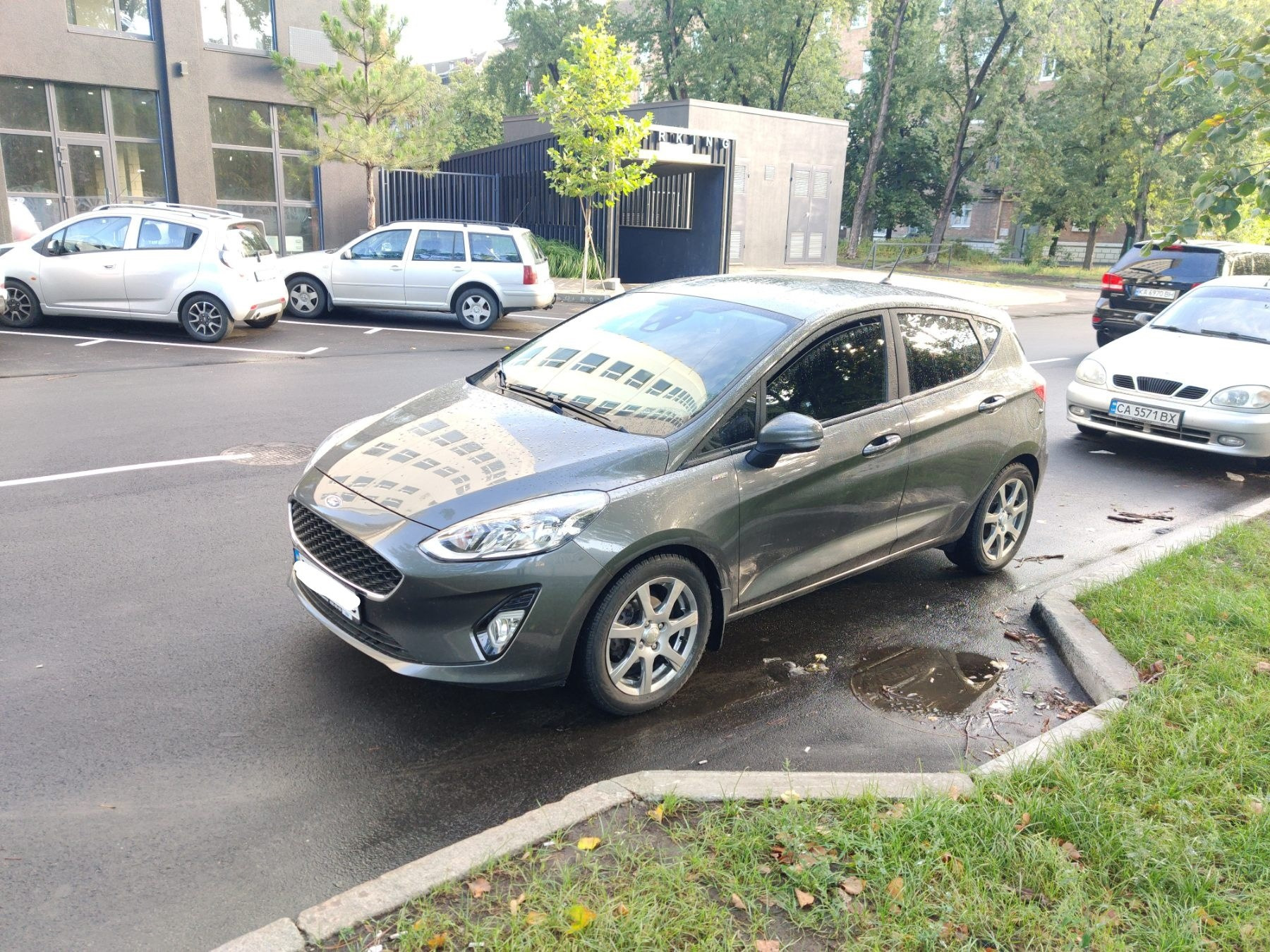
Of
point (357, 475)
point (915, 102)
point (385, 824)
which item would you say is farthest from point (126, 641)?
point (915, 102)

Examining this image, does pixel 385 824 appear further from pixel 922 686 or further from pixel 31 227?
pixel 31 227

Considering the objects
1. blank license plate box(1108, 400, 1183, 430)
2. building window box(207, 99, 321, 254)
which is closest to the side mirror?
blank license plate box(1108, 400, 1183, 430)

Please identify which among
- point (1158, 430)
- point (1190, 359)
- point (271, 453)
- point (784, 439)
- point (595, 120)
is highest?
point (595, 120)

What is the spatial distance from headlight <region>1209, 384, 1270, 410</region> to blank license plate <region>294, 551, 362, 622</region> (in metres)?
7.94

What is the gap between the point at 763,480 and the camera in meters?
4.46

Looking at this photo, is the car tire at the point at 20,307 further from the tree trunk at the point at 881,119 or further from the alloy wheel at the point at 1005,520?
the tree trunk at the point at 881,119

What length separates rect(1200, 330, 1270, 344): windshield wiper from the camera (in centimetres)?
970

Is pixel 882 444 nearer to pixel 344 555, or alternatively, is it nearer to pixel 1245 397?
pixel 344 555

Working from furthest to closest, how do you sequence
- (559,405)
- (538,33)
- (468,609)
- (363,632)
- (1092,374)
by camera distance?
(538,33), (1092,374), (559,405), (363,632), (468,609)

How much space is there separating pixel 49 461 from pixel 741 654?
5.51 m

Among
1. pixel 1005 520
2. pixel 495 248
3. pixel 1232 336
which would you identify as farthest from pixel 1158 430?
pixel 495 248

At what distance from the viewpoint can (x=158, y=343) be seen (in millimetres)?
13305

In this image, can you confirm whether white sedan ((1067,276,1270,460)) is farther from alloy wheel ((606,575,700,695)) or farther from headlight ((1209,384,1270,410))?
alloy wheel ((606,575,700,695))

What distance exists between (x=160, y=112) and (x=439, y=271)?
378 inches
